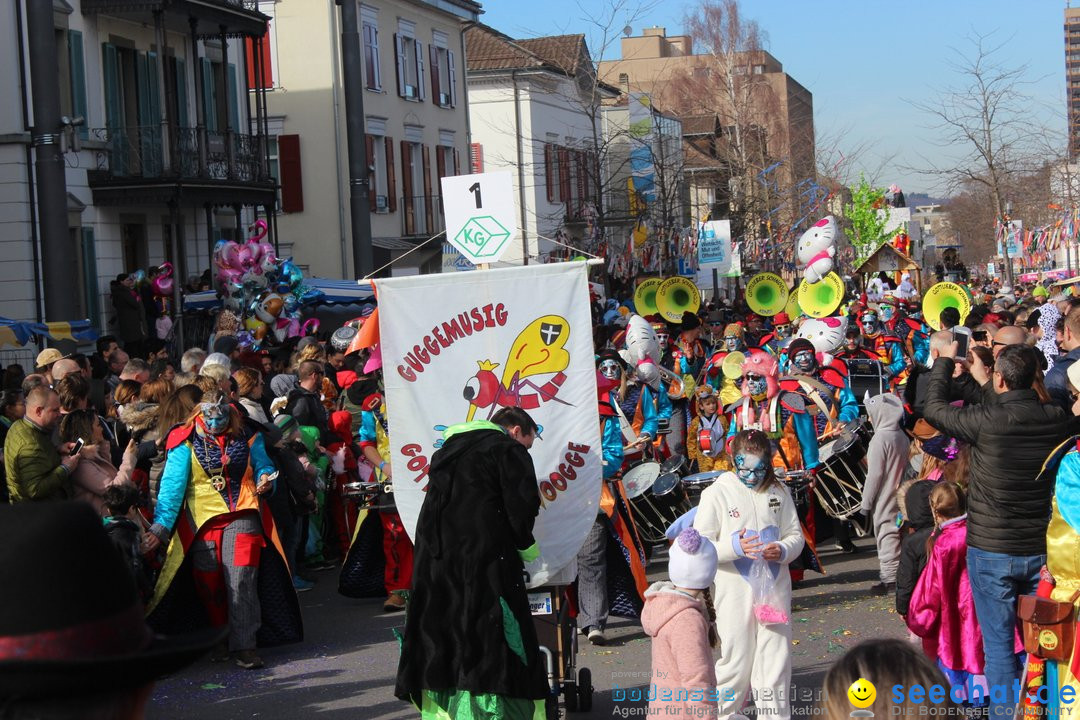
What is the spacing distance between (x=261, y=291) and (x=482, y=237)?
10859 mm

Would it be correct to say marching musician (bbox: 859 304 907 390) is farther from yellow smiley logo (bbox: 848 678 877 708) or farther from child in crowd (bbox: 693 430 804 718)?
yellow smiley logo (bbox: 848 678 877 708)

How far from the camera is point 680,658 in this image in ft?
18.9

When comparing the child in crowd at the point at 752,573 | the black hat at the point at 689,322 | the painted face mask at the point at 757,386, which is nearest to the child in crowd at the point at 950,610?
the child in crowd at the point at 752,573

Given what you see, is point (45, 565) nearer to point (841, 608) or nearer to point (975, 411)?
point (975, 411)

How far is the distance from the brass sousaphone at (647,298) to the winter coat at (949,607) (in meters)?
13.2

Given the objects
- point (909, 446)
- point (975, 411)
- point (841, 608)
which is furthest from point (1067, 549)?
point (909, 446)

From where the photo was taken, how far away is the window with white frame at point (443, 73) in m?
38.7

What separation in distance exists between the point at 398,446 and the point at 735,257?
3236 centimetres

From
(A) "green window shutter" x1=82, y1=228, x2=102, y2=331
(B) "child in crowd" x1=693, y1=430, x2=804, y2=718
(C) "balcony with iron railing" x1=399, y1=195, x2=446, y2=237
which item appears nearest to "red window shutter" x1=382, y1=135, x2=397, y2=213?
(C) "balcony with iron railing" x1=399, y1=195, x2=446, y2=237

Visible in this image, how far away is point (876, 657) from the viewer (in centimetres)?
285

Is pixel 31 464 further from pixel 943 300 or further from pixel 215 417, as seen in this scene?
pixel 943 300

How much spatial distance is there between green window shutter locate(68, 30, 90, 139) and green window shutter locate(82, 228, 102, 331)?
152 centimetres

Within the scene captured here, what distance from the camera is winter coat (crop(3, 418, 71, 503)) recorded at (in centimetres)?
781

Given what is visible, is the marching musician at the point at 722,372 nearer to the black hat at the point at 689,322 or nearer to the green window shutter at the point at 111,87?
the black hat at the point at 689,322
